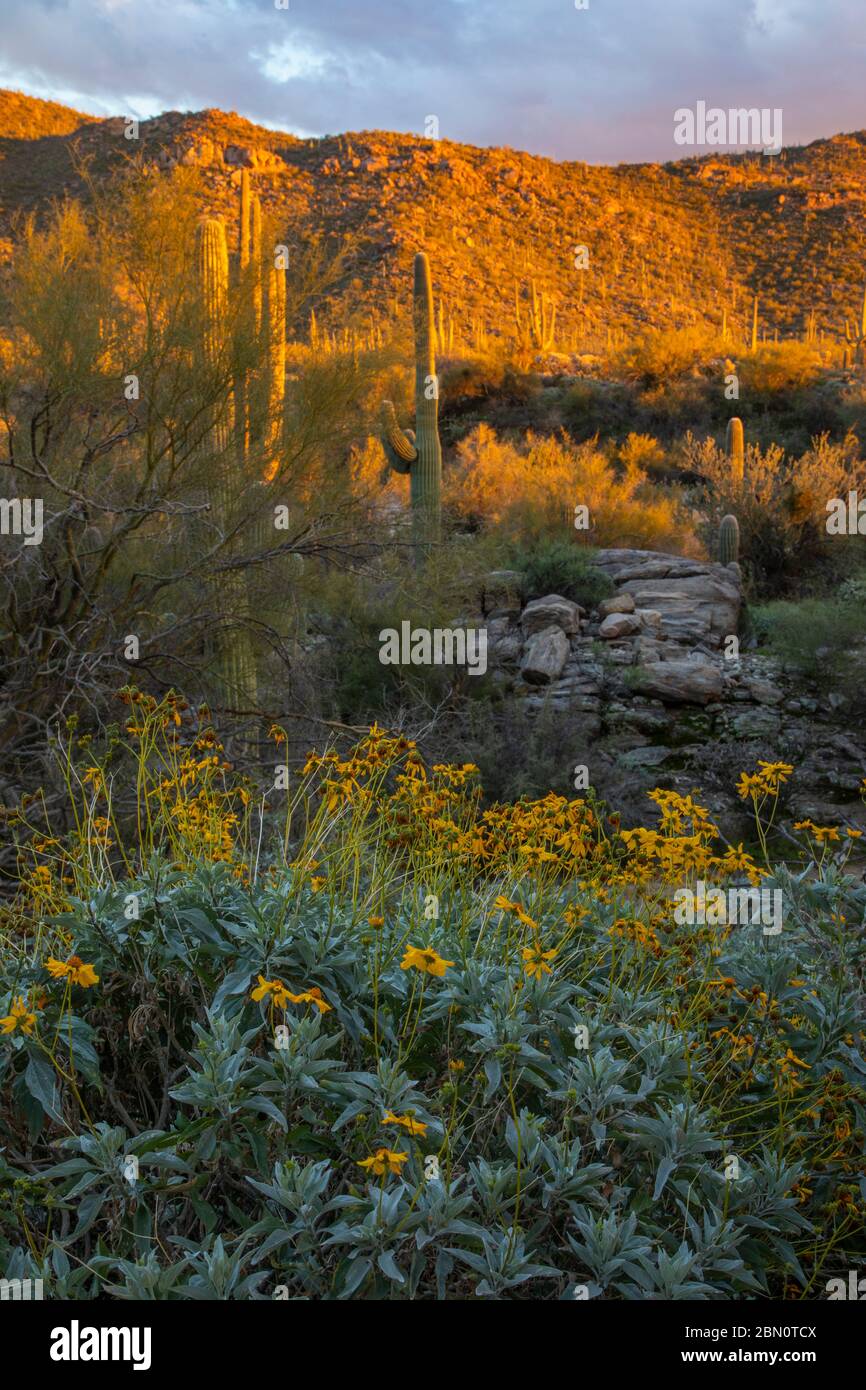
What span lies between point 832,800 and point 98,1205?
786cm

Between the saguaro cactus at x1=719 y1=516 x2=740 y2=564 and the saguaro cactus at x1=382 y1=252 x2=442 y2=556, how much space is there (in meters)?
3.48

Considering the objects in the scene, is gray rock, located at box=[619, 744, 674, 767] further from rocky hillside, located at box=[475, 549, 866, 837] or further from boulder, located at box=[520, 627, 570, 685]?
boulder, located at box=[520, 627, 570, 685]

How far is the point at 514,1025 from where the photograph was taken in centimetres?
246

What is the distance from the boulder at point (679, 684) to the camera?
1050 centimetres

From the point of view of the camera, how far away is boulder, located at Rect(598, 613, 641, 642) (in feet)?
37.3

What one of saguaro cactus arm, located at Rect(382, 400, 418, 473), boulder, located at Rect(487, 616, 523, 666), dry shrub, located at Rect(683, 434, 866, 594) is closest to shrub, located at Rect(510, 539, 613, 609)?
boulder, located at Rect(487, 616, 523, 666)

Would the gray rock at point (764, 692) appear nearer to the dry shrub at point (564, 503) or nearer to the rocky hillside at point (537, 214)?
the dry shrub at point (564, 503)

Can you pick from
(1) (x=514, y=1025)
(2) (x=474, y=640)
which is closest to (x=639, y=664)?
(2) (x=474, y=640)

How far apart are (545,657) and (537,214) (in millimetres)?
33458

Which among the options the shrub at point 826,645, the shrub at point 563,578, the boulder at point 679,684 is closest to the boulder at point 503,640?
the shrub at point 563,578

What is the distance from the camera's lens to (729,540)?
13.9 m

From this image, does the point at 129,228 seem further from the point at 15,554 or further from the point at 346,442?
the point at 15,554

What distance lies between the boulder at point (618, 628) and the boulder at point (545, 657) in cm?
51

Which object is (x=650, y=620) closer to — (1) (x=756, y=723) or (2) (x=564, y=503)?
(1) (x=756, y=723)
